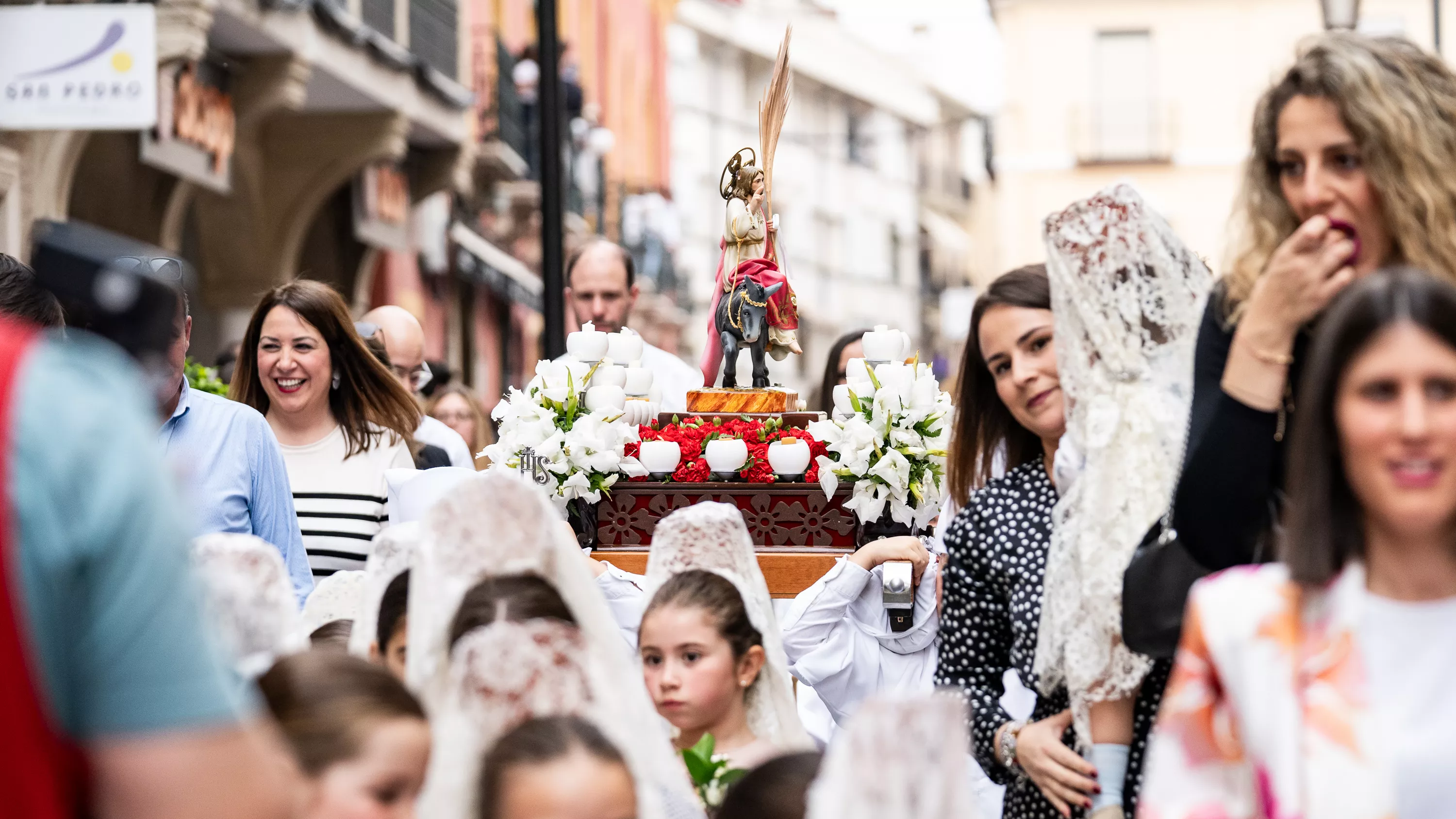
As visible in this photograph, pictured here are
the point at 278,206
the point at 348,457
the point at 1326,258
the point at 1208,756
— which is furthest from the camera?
the point at 278,206

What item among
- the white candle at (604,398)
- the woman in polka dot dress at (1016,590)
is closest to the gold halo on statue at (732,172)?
the white candle at (604,398)

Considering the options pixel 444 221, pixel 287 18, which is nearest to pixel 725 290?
pixel 287 18

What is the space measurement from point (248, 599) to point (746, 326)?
3115 millimetres

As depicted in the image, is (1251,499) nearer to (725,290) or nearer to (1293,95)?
(1293,95)

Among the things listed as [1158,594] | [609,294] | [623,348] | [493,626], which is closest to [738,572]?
[1158,594]

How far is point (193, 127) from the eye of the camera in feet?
39.6

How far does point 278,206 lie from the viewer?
48.8ft

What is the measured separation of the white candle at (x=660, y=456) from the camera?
16.8 ft

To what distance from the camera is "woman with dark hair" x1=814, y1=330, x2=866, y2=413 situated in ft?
21.9

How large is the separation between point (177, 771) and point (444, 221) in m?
19.2

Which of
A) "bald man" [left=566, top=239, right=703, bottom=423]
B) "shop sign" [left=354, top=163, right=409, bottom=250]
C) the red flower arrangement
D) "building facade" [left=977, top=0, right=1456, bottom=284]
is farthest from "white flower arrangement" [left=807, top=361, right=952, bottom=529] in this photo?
"building facade" [left=977, top=0, right=1456, bottom=284]

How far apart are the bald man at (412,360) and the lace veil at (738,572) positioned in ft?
9.06

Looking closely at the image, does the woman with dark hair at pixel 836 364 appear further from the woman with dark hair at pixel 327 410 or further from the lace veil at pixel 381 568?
the lace veil at pixel 381 568

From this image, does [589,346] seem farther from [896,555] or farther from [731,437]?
[896,555]
